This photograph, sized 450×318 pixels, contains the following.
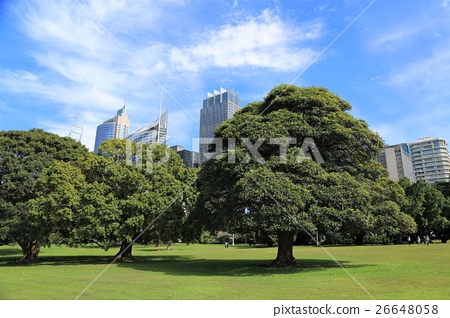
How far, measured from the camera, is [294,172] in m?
16.4

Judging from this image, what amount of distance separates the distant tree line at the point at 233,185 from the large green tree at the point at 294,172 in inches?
2.1

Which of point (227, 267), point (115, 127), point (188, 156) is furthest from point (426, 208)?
point (115, 127)

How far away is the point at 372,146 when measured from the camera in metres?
18.4

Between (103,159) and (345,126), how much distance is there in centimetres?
1659

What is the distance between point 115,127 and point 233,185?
16985 millimetres

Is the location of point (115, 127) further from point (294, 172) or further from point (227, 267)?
point (294, 172)

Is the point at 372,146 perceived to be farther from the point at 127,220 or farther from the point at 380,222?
the point at 127,220

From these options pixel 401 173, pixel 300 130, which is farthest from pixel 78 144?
pixel 401 173

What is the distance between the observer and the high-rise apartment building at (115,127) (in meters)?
28.6

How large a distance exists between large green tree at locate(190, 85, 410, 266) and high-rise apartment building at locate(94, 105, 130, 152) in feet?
39.3

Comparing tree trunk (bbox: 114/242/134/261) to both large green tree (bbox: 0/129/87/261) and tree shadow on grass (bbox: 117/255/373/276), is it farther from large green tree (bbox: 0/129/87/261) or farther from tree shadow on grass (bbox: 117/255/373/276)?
large green tree (bbox: 0/129/87/261)

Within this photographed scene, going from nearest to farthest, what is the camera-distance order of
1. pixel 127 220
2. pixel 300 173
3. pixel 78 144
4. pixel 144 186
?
pixel 300 173 → pixel 127 220 → pixel 144 186 → pixel 78 144

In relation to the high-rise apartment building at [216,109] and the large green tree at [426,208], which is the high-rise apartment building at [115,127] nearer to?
the high-rise apartment building at [216,109]

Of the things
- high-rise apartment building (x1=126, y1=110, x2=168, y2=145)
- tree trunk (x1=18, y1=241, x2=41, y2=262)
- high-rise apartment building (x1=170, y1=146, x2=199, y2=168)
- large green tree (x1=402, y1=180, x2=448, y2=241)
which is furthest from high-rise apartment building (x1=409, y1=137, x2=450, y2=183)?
tree trunk (x1=18, y1=241, x2=41, y2=262)
